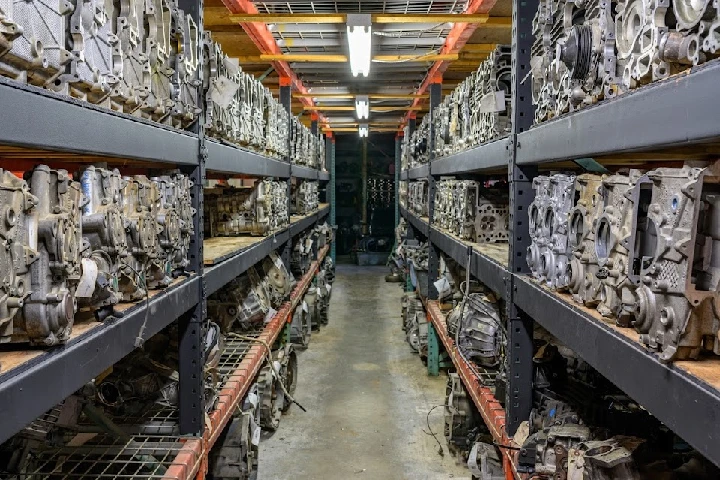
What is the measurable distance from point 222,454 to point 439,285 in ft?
9.53

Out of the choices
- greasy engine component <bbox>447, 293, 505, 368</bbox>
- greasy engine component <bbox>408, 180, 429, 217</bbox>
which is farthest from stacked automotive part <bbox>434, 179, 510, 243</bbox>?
greasy engine component <bbox>408, 180, 429, 217</bbox>

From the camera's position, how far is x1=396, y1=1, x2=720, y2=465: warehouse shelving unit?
51.5 inches

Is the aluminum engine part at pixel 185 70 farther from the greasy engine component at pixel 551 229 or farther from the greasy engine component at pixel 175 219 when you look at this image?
the greasy engine component at pixel 551 229

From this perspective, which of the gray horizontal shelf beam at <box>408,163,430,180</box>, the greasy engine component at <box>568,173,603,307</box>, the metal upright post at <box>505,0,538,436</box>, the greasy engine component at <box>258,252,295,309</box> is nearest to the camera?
the greasy engine component at <box>568,173,603,307</box>

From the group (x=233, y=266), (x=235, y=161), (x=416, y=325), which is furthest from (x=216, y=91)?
(x=416, y=325)

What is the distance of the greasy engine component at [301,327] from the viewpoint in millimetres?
7816

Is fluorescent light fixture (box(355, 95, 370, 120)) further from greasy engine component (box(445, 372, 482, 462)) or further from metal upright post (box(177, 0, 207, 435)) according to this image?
metal upright post (box(177, 0, 207, 435))

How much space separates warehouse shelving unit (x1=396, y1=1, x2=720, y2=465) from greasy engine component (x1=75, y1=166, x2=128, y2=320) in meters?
1.53

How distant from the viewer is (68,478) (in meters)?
2.84

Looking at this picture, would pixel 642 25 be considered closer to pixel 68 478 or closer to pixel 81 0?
pixel 81 0

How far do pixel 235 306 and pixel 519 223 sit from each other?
2.82 metres

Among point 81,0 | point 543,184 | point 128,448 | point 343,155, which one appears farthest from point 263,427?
point 343,155

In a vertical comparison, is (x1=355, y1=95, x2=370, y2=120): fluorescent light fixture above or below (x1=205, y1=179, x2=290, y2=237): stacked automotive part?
above

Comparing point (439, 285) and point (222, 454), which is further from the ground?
point (439, 285)
